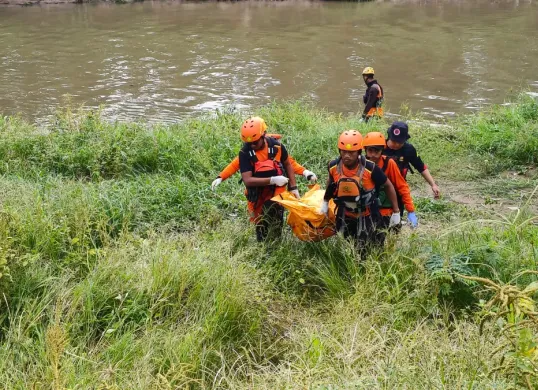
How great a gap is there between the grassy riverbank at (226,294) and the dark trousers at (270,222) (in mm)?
158

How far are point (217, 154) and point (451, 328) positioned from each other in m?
4.27

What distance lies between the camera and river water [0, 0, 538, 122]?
45.0ft

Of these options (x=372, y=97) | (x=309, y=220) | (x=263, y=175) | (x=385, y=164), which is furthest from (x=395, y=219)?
(x=372, y=97)

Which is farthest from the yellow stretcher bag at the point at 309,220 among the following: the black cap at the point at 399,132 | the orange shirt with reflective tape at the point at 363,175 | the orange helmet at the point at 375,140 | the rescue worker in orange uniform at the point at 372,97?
the rescue worker in orange uniform at the point at 372,97

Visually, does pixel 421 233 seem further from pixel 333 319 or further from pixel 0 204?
pixel 0 204

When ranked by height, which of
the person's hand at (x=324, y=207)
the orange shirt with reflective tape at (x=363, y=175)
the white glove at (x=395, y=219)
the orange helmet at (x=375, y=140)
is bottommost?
the white glove at (x=395, y=219)

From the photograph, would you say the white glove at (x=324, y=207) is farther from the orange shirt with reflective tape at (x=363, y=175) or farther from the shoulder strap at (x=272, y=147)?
the shoulder strap at (x=272, y=147)

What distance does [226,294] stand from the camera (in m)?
4.02

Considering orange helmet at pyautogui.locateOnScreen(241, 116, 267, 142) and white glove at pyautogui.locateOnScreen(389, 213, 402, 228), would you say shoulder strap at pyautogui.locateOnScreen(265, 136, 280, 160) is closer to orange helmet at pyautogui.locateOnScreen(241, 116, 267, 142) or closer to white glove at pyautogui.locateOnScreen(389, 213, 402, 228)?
orange helmet at pyautogui.locateOnScreen(241, 116, 267, 142)

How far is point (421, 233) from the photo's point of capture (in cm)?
568

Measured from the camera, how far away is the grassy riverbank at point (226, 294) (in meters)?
3.14

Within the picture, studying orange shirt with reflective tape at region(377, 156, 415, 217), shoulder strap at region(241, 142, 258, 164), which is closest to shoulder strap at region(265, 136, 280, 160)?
shoulder strap at region(241, 142, 258, 164)

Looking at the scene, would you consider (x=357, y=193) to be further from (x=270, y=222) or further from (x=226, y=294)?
(x=226, y=294)

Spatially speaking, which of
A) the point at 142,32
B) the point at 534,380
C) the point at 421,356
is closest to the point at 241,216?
the point at 421,356
